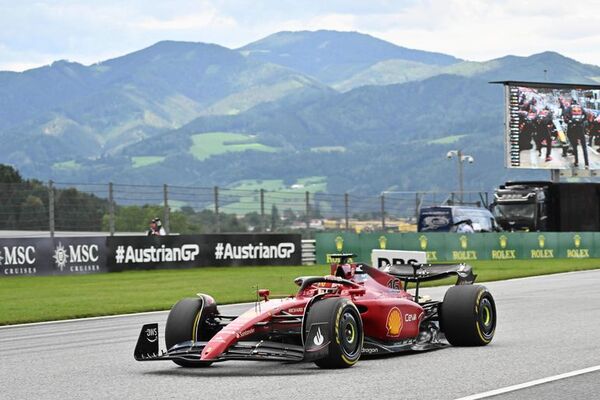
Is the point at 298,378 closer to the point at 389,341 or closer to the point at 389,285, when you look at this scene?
the point at 389,341

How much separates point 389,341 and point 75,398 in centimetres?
375

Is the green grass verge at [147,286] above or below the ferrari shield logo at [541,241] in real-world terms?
below

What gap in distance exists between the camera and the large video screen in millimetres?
54750

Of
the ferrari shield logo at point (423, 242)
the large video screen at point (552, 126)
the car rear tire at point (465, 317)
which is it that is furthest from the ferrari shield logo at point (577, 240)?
the car rear tire at point (465, 317)

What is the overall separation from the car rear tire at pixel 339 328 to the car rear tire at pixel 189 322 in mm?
1320

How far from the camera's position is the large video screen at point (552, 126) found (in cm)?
5475

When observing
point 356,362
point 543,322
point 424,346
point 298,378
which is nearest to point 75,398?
point 298,378

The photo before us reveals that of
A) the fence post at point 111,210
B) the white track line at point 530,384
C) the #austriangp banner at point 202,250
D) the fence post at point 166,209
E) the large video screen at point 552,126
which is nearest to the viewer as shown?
the white track line at point 530,384

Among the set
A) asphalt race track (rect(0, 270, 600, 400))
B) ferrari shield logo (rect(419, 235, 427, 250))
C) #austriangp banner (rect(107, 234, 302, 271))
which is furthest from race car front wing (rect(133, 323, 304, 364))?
ferrari shield logo (rect(419, 235, 427, 250))

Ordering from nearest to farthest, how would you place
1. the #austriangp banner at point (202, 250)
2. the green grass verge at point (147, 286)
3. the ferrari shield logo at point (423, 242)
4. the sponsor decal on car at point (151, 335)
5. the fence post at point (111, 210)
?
1. the sponsor decal on car at point (151, 335)
2. the green grass verge at point (147, 286)
3. the #austriangp banner at point (202, 250)
4. the fence post at point (111, 210)
5. the ferrari shield logo at point (423, 242)

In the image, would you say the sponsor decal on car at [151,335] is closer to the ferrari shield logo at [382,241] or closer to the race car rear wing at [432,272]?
the race car rear wing at [432,272]

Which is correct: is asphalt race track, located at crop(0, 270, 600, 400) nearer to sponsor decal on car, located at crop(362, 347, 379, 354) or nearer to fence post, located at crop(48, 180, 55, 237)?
sponsor decal on car, located at crop(362, 347, 379, 354)

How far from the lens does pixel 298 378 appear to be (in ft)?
36.0

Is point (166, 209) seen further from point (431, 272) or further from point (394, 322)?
point (394, 322)
